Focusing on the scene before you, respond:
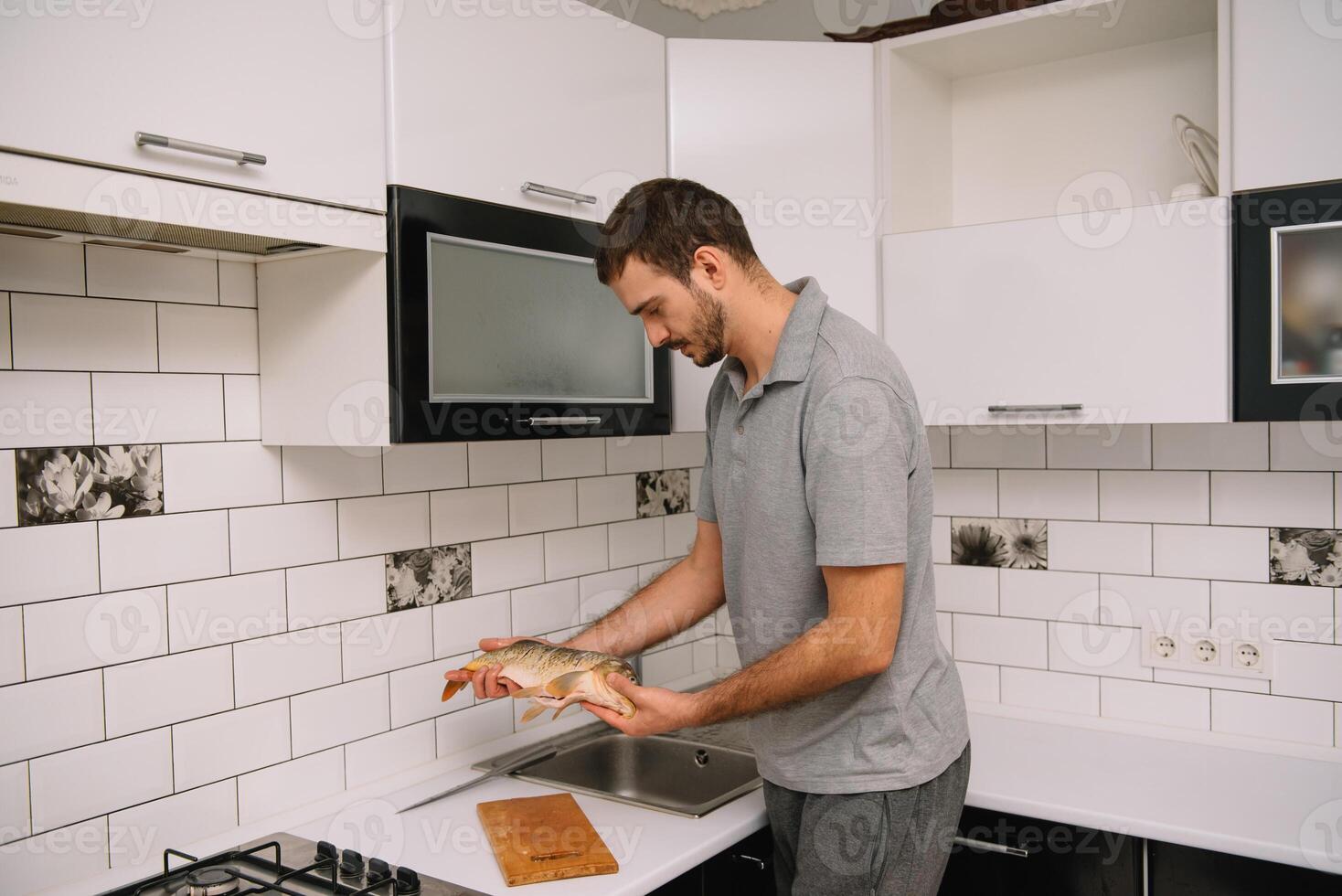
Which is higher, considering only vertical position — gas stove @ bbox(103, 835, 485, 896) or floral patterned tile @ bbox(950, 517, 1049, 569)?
floral patterned tile @ bbox(950, 517, 1049, 569)

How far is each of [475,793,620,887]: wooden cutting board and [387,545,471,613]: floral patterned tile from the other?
0.40 meters

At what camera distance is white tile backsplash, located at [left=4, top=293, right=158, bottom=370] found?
1.42 metres

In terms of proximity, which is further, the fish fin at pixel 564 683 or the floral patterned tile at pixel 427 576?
the floral patterned tile at pixel 427 576

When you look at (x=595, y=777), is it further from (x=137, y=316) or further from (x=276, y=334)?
(x=137, y=316)

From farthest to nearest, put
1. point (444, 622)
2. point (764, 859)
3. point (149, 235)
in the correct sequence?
point (444, 622), point (764, 859), point (149, 235)

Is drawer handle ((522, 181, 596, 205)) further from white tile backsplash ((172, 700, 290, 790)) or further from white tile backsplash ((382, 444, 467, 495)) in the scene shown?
white tile backsplash ((172, 700, 290, 790))

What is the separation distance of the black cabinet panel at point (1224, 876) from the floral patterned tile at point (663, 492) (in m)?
1.28

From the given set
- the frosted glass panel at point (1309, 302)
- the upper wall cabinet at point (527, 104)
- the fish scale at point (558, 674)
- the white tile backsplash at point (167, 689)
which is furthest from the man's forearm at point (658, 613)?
the frosted glass panel at point (1309, 302)

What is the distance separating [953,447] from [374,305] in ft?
4.66

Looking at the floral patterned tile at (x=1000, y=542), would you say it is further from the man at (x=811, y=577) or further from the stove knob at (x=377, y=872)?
the stove knob at (x=377, y=872)

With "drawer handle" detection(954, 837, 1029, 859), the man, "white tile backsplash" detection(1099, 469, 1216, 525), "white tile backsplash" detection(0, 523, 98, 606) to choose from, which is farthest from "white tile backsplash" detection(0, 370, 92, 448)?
"white tile backsplash" detection(1099, 469, 1216, 525)

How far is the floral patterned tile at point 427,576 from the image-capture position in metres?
1.91

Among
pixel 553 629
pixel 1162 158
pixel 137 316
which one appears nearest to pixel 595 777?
pixel 553 629

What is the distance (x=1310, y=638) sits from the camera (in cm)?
204
